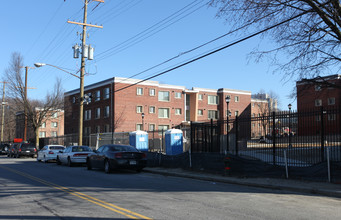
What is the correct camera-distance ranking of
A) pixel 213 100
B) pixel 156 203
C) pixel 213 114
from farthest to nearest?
pixel 213 114 < pixel 213 100 < pixel 156 203

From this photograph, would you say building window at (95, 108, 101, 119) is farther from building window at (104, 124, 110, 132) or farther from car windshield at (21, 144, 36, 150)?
car windshield at (21, 144, 36, 150)

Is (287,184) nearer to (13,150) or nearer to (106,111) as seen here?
(13,150)

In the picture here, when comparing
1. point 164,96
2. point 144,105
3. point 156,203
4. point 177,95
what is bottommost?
point 156,203

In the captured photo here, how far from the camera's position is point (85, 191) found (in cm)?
1006

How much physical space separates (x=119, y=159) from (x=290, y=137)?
309 inches

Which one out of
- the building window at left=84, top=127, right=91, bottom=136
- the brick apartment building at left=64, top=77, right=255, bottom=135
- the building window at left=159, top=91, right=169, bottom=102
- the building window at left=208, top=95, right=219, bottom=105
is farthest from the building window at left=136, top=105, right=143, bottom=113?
the building window at left=208, top=95, right=219, bottom=105

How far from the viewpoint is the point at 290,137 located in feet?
43.0

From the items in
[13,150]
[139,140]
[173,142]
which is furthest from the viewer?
[13,150]

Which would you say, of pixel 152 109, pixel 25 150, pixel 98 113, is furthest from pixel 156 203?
pixel 98 113

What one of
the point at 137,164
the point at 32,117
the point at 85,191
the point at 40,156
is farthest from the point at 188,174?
the point at 32,117

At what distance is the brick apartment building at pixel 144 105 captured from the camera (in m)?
50.7

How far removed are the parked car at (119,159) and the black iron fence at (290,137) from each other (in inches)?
182

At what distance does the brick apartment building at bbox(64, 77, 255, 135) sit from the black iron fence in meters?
35.5

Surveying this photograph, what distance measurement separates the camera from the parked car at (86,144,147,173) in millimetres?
16219
